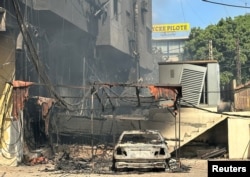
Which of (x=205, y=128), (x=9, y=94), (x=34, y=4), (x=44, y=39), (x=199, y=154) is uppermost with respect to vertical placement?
(x=34, y=4)

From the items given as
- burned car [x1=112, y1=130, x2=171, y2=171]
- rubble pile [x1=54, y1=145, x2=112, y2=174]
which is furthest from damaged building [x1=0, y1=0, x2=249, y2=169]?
burned car [x1=112, y1=130, x2=171, y2=171]

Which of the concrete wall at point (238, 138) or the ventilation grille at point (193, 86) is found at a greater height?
the ventilation grille at point (193, 86)

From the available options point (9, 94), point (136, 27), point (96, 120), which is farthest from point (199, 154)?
point (136, 27)

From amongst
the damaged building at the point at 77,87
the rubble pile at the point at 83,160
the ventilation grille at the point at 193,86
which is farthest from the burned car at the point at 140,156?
the ventilation grille at the point at 193,86

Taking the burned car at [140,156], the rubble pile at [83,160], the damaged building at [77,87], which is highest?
the damaged building at [77,87]

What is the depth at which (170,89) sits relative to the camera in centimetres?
1631

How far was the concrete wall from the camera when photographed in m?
20.6

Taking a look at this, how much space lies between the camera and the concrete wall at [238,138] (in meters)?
20.6

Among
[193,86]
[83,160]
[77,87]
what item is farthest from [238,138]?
[77,87]

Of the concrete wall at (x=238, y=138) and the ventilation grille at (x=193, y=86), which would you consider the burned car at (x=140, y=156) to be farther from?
the ventilation grille at (x=193, y=86)

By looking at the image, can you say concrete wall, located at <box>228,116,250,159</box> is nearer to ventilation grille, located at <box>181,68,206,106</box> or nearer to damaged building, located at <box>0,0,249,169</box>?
damaged building, located at <box>0,0,249,169</box>

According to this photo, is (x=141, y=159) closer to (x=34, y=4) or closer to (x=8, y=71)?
(x=8, y=71)

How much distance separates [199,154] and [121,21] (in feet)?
63.2

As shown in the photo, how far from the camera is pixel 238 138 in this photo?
68.2ft
